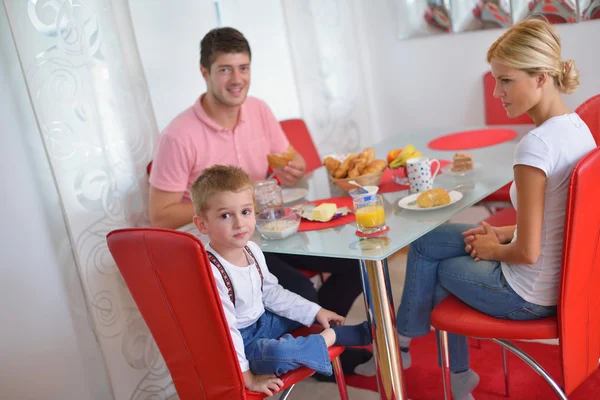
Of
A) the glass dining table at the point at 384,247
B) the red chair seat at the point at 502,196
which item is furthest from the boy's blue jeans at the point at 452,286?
the red chair seat at the point at 502,196

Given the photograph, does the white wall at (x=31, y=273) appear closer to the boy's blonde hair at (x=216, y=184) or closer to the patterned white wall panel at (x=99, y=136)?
the patterned white wall panel at (x=99, y=136)

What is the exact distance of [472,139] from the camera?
2.35 m

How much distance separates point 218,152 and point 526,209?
3.71 ft

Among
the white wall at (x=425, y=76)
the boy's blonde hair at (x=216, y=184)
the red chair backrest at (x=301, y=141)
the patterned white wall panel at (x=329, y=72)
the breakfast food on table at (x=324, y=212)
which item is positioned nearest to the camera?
the boy's blonde hair at (x=216, y=184)

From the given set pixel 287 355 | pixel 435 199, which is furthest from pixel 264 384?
pixel 435 199

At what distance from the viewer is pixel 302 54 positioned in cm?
314

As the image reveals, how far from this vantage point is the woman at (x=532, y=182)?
1422 mm

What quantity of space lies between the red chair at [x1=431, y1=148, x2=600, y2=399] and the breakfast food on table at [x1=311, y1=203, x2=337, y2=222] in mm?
365

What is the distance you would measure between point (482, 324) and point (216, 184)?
0.71m

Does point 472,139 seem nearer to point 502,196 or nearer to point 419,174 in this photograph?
point 502,196

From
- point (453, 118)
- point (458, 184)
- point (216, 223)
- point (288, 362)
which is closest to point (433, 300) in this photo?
point (458, 184)

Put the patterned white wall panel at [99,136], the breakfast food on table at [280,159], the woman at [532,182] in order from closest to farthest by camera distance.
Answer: the woman at [532,182], the patterned white wall panel at [99,136], the breakfast food on table at [280,159]

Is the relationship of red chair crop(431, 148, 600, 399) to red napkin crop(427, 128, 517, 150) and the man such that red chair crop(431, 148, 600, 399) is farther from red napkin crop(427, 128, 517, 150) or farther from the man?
red napkin crop(427, 128, 517, 150)

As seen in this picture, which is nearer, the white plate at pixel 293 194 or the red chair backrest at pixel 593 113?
the red chair backrest at pixel 593 113
